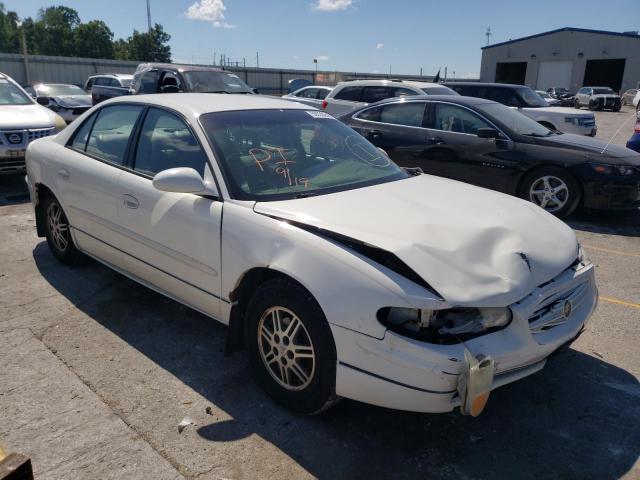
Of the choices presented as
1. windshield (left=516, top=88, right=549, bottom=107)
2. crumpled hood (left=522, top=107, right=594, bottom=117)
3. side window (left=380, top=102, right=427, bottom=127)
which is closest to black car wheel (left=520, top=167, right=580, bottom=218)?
side window (left=380, top=102, right=427, bottom=127)

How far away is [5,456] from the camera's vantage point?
1710 mm

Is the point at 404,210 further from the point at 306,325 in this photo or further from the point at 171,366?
the point at 171,366

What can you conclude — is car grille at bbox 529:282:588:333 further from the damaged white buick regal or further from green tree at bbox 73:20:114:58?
green tree at bbox 73:20:114:58

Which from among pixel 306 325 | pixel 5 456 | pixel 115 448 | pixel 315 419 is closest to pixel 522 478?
pixel 315 419

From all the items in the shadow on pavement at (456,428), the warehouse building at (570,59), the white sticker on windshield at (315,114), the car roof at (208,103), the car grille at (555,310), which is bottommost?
the shadow on pavement at (456,428)

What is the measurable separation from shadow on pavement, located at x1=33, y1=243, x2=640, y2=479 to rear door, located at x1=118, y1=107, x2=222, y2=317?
0.46 metres

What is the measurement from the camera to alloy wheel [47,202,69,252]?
4.65m

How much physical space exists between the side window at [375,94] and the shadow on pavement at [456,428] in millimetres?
8462

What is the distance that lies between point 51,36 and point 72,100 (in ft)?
263

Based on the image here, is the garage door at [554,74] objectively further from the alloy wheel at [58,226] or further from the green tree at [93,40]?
the green tree at [93,40]

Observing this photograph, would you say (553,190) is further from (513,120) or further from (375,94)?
(375,94)

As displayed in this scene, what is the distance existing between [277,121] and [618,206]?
16.6ft

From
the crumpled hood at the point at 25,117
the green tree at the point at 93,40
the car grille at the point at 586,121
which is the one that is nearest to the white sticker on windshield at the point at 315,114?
the crumpled hood at the point at 25,117

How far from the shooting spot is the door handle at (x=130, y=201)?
11.8ft
